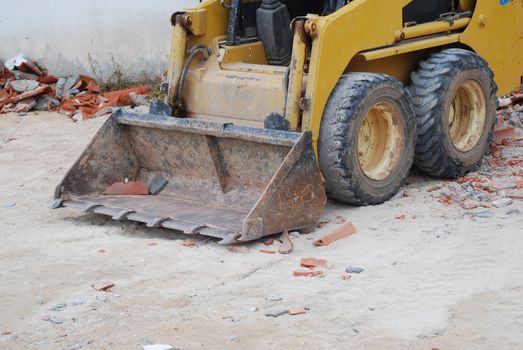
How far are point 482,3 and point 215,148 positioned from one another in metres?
2.58

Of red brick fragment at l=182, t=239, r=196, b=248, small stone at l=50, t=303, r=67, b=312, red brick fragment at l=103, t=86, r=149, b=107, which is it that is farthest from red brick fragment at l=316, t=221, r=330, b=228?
red brick fragment at l=103, t=86, r=149, b=107

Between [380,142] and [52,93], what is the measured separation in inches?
210

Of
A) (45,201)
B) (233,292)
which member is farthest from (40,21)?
(233,292)

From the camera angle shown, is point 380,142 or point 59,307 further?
point 380,142

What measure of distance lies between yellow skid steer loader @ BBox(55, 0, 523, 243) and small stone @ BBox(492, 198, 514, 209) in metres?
0.72

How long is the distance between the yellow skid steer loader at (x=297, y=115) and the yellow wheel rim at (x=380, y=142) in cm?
1

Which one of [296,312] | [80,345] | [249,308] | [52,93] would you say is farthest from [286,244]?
[52,93]

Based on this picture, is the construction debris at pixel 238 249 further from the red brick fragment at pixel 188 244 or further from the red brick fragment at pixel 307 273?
the red brick fragment at pixel 307 273

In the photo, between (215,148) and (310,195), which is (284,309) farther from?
(215,148)

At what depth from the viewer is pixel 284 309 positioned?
18.7 ft

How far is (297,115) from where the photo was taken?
730cm

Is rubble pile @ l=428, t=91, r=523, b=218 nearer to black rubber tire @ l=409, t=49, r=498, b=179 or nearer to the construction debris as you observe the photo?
black rubber tire @ l=409, t=49, r=498, b=179

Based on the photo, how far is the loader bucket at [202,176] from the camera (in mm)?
6855

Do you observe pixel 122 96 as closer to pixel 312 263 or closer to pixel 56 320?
pixel 312 263
